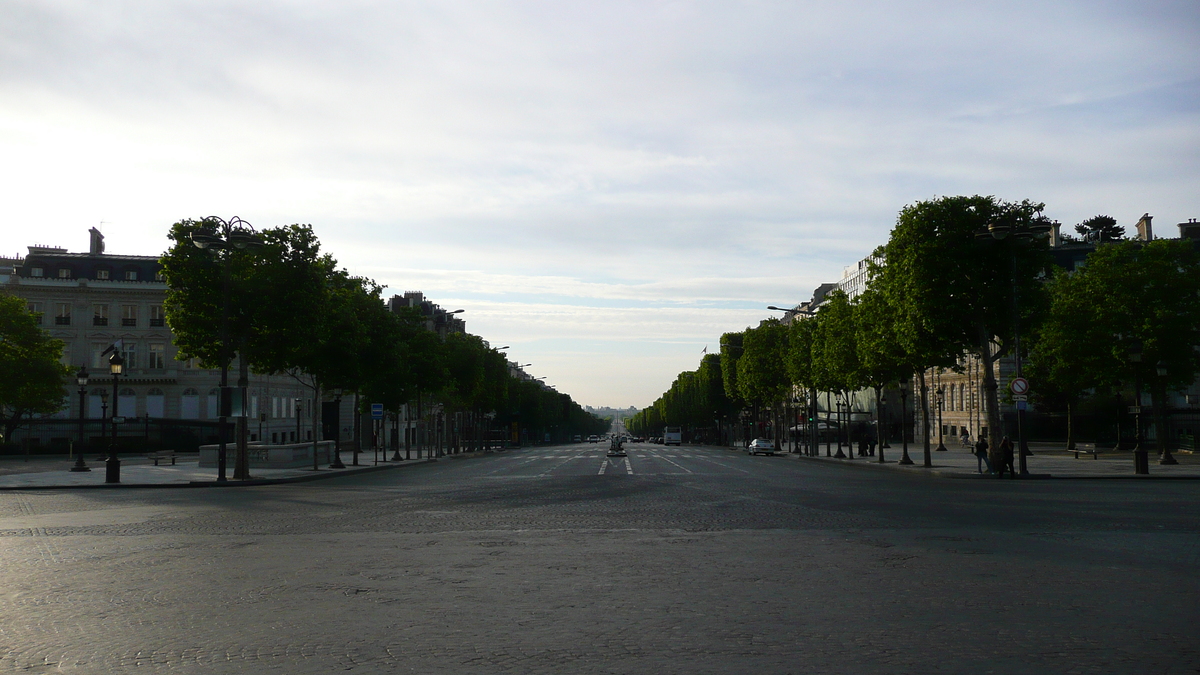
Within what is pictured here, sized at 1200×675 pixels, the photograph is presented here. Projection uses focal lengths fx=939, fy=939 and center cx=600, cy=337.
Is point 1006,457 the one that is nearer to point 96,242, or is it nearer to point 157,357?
point 157,357

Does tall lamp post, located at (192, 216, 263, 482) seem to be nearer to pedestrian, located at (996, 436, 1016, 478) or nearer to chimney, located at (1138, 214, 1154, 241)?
pedestrian, located at (996, 436, 1016, 478)

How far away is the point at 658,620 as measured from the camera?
8609 millimetres

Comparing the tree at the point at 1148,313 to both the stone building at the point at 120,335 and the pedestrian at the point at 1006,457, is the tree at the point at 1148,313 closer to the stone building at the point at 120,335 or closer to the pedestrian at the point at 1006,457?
the pedestrian at the point at 1006,457

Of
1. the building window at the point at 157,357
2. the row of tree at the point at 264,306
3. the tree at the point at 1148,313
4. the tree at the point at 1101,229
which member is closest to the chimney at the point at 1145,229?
the tree at the point at 1101,229

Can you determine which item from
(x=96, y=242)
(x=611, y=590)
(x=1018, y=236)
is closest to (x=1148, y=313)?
(x=1018, y=236)

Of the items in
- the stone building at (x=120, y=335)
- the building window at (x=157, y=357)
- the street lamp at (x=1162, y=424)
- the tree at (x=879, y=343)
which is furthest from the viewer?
the building window at (x=157, y=357)

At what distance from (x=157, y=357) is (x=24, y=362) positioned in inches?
768

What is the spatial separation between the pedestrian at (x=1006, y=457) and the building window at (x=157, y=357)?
6749 centimetres

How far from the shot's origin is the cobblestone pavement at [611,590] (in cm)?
732

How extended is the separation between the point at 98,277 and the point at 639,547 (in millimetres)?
78193

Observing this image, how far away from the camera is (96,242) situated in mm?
82688

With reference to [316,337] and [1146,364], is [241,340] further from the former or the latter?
[1146,364]

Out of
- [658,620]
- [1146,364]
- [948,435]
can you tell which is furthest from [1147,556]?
[948,435]

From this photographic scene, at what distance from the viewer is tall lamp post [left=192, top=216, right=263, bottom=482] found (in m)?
31.9
